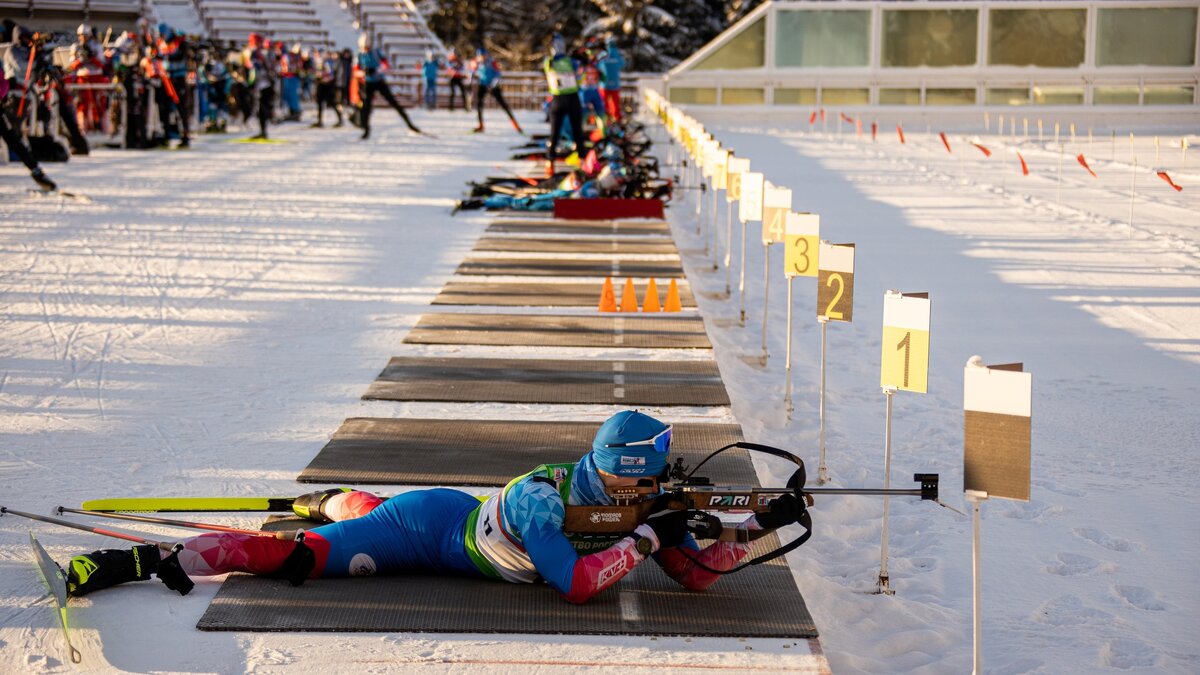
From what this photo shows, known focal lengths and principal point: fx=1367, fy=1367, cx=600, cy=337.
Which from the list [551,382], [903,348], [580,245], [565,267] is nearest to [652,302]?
[565,267]

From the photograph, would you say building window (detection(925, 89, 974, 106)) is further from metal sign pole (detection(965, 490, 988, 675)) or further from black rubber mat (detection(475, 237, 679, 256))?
metal sign pole (detection(965, 490, 988, 675))

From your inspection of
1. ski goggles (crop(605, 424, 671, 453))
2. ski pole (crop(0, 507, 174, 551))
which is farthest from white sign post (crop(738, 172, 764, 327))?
ski pole (crop(0, 507, 174, 551))

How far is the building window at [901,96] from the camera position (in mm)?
40406

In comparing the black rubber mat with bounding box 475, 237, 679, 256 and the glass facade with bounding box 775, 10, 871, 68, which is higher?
the glass facade with bounding box 775, 10, 871, 68

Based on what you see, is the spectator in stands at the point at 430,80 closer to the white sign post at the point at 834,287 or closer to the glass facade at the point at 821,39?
the glass facade at the point at 821,39

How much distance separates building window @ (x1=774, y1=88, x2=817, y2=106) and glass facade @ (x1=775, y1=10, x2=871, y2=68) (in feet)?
2.46

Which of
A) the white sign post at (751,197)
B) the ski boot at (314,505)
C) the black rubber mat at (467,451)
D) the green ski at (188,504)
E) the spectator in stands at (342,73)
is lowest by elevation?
the black rubber mat at (467,451)

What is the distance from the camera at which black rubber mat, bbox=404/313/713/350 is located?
1078 cm

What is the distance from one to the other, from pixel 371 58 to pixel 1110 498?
23253 mm

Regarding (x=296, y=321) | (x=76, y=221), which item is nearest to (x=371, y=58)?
(x=76, y=221)

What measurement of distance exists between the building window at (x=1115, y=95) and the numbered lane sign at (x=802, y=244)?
1351 inches

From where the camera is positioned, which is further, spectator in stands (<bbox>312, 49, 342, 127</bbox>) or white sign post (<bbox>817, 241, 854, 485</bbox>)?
spectator in stands (<bbox>312, 49, 342, 127</bbox>)

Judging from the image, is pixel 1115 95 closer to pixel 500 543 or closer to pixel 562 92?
pixel 562 92

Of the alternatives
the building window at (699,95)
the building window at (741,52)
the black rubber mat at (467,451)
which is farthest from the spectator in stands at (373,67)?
the black rubber mat at (467,451)
